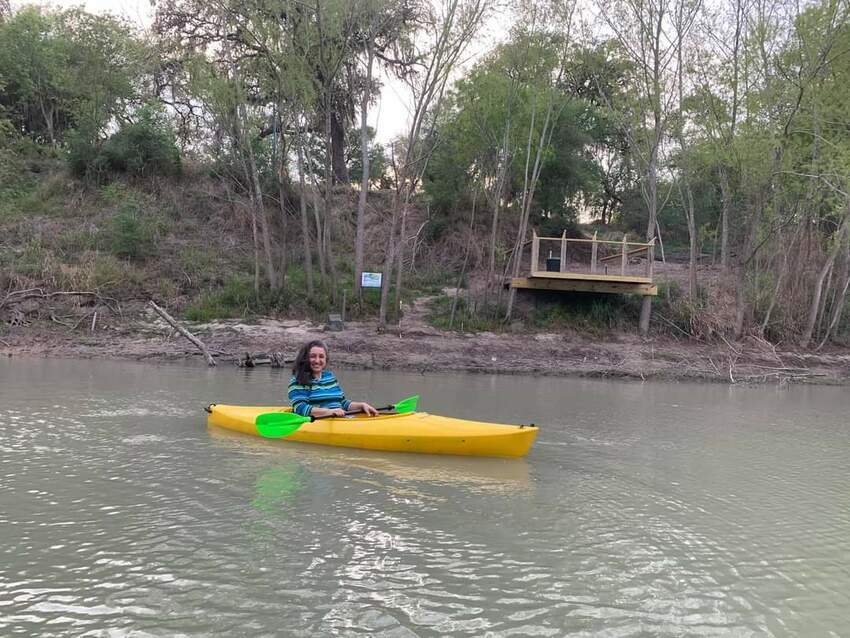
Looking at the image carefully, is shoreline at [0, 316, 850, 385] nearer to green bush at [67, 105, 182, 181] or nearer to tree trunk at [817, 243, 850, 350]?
tree trunk at [817, 243, 850, 350]

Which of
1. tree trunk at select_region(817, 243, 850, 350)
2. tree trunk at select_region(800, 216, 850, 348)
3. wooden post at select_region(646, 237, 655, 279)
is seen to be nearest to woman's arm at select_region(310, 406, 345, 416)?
wooden post at select_region(646, 237, 655, 279)

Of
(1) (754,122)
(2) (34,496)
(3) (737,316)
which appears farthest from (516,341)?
(2) (34,496)

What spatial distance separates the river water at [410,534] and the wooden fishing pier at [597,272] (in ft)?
25.7

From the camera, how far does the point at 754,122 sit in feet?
47.4

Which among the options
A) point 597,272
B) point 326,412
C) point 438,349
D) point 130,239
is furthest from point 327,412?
point 130,239

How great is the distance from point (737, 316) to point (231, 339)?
11.8m

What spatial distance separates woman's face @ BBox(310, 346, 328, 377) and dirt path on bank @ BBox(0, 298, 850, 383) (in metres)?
6.07

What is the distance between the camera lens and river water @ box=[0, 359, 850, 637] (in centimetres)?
272

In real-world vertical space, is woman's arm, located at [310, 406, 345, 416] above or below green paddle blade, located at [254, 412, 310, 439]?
above

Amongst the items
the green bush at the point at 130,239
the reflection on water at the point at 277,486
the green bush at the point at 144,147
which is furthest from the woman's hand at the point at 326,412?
the green bush at the point at 144,147

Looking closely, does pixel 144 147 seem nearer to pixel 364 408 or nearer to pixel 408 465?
pixel 364 408

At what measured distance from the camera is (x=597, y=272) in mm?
14766

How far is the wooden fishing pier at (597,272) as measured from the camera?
14375 millimetres

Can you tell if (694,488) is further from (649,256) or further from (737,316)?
(737,316)
